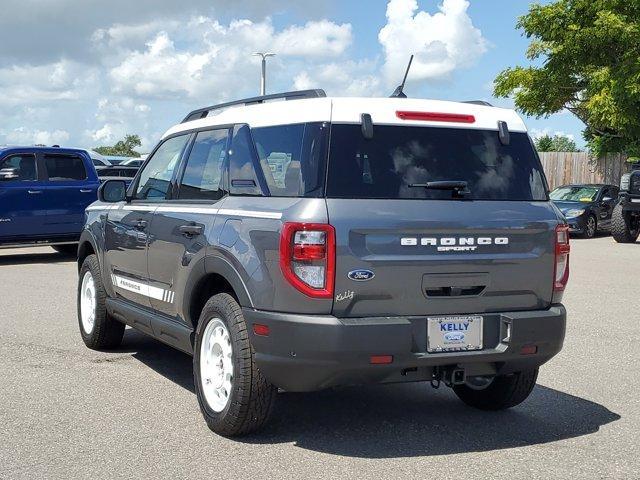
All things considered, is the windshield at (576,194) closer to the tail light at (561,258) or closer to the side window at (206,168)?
the tail light at (561,258)

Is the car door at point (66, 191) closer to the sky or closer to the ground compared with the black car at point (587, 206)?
closer to the sky

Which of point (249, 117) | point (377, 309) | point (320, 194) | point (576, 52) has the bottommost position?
point (377, 309)

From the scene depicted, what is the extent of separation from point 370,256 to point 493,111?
1375mm

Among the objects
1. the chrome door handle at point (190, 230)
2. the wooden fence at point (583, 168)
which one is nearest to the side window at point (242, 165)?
the chrome door handle at point (190, 230)

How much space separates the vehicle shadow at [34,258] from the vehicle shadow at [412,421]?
10.0m

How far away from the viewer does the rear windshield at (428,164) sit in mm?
4793

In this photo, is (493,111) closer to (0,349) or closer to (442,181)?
(442,181)

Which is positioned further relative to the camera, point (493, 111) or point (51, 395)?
point (51, 395)

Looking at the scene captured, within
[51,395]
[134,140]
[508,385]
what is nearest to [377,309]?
[508,385]

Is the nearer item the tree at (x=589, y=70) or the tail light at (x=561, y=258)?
the tail light at (x=561, y=258)

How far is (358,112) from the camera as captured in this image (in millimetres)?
4918

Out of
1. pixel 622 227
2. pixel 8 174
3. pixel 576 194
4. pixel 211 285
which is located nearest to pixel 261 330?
pixel 211 285

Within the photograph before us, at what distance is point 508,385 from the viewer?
5723mm

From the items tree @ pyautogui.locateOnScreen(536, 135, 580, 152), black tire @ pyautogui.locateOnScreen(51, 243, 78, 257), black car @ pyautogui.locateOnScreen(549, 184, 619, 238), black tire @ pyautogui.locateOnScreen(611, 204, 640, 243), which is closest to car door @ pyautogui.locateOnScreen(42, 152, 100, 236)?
black tire @ pyautogui.locateOnScreen(51, 243, 78, 257)
